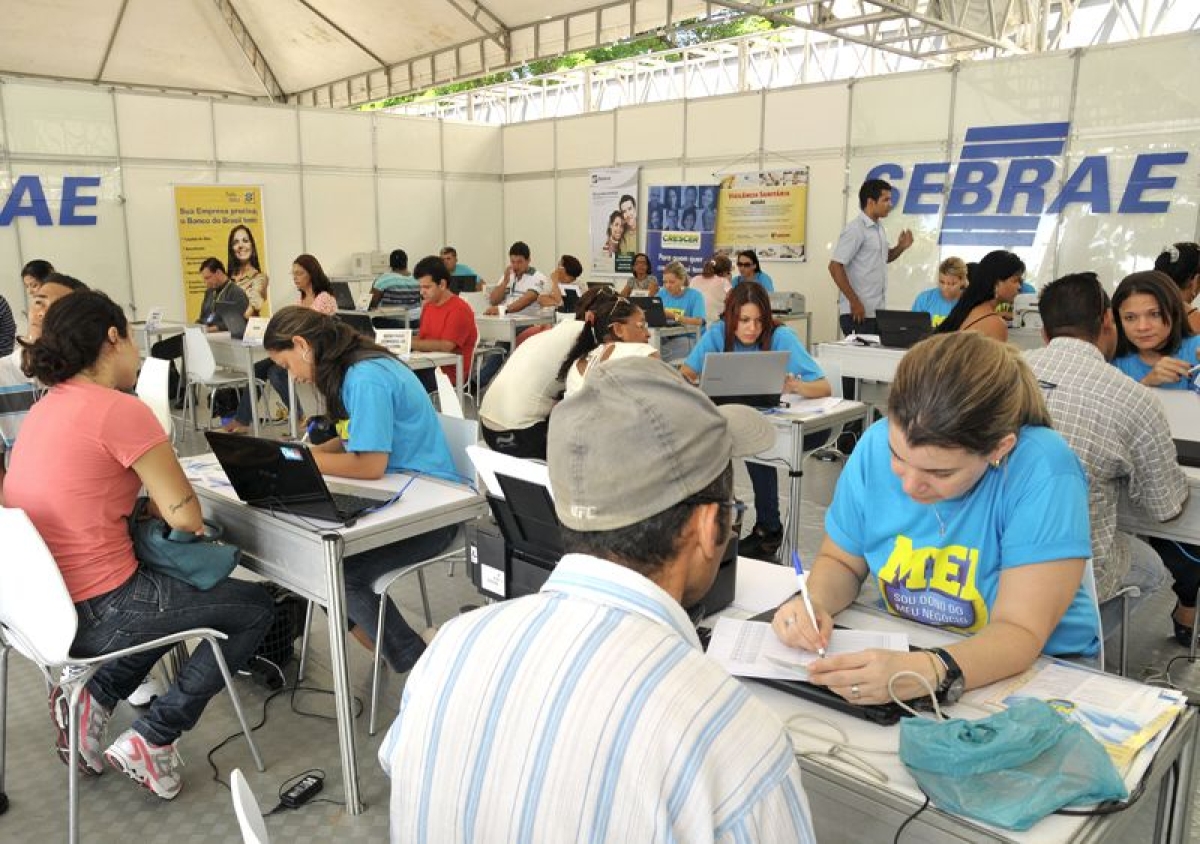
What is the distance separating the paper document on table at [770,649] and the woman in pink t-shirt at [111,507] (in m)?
1.49

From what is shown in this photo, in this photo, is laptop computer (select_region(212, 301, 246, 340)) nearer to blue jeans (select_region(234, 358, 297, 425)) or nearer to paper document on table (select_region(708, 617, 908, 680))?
blue jeans (select_region(234, 358, 297, 425))

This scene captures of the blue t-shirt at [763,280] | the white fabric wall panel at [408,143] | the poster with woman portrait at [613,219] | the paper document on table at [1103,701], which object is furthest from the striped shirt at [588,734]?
Result: the white fabric wall panel at [408,143]

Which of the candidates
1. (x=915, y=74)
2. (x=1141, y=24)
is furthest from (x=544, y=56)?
(x=1141, y=24)

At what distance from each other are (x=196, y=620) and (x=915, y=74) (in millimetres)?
8515

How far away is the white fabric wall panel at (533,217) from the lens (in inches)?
483

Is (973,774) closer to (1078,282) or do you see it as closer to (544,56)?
(1078,282)

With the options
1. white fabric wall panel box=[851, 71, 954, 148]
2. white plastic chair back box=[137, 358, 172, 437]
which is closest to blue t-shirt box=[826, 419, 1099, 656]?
white plastic chair back box=[137, 358, 172, 437]

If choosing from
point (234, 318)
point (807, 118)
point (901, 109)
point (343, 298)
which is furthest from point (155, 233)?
point (901, 109)

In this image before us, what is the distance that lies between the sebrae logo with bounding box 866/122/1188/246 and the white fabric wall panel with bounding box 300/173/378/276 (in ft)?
21.4

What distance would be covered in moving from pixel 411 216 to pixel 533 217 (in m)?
1.75

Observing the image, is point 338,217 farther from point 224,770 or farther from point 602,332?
point 224,770

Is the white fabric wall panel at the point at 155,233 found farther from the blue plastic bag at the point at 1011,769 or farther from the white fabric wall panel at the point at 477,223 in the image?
the blue plastic bag at the point at 1011,769

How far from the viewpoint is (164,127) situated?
9.59 meters

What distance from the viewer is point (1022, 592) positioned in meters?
1.52
